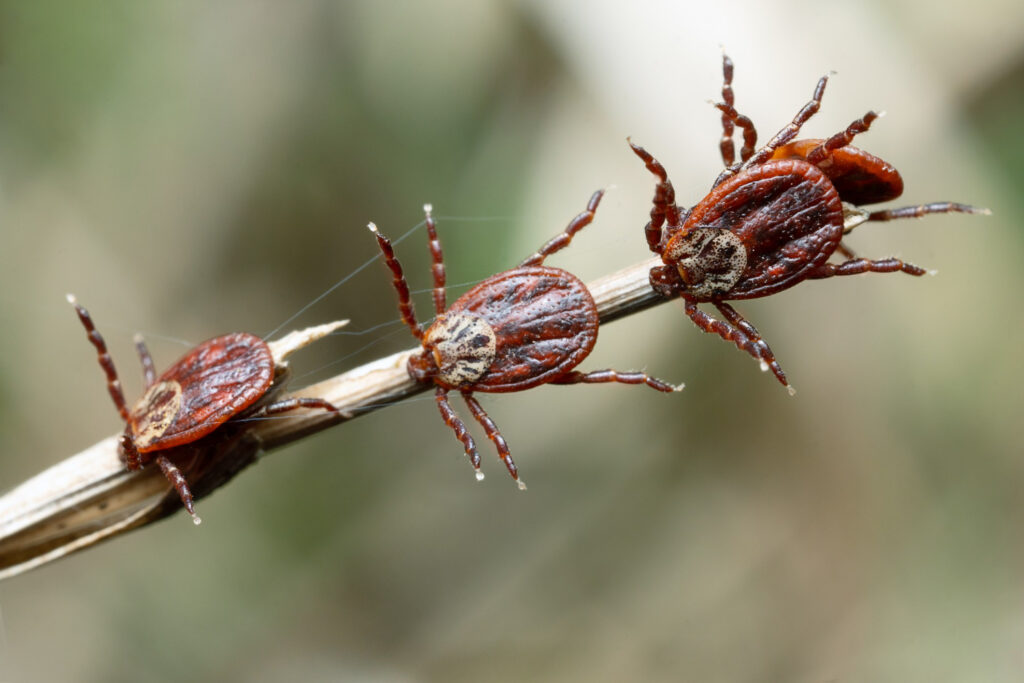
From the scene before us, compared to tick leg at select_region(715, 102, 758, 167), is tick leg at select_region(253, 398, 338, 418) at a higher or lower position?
lower

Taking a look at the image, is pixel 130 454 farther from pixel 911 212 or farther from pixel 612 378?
pixel 911 212

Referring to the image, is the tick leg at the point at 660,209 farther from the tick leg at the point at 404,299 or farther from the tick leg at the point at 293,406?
the tick leg at the point at 293,406

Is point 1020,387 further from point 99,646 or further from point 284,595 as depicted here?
point 99,646

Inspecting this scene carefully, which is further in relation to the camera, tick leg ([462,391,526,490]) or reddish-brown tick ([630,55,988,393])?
tick leg ([462,391,526,490])

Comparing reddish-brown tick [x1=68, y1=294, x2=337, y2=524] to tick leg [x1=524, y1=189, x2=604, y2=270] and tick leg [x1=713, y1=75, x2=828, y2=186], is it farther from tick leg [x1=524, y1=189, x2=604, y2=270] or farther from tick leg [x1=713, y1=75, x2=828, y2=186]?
tick leg [x1=713, y1=75, x2=828, y2=186]

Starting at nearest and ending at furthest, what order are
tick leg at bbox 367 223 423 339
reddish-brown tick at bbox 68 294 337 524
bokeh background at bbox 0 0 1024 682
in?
reddish-brown tick at bbox 68 294 337 524 → tick leg at bbox 367 223 423 339 → bokeh background at bbox 0 0 1024 682

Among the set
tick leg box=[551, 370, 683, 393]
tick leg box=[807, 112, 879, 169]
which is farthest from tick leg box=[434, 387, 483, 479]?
tick leg box=[807, 112, 879, 169]

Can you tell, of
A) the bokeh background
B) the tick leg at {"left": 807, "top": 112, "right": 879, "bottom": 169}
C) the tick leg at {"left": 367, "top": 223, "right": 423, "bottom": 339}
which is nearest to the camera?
the tick leg at {"left": 807, "top": 112, "right": 879, "bottom": 169}
